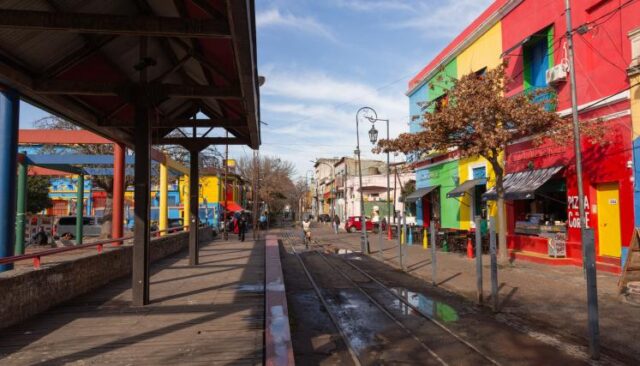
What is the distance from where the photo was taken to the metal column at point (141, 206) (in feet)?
26.9

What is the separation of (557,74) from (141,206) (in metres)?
13.0

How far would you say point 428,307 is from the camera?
957 centimetres

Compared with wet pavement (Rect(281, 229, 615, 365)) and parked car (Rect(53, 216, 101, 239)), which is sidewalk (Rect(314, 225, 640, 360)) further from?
parked car (Rect(53, 216, 101, 239))

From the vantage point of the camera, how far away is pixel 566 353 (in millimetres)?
6531

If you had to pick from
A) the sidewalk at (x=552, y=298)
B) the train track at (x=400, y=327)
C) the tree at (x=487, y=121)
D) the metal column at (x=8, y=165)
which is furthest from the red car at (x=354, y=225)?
the metal column at (x=8, y=165)

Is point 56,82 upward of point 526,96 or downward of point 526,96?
downward

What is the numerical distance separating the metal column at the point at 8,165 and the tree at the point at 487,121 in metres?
10.6

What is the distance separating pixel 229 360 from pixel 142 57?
17.2 ft

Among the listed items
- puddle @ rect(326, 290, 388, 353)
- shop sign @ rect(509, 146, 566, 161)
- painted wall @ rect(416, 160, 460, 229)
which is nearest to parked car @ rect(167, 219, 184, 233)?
puddle @ rect(326, 290, 388, 353)

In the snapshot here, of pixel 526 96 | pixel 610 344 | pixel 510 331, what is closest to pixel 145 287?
pixel 510 331

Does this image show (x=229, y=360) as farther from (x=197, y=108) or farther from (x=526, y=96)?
(x=526, y=96)

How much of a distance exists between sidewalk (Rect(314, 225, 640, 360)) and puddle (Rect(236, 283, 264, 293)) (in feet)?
14.7

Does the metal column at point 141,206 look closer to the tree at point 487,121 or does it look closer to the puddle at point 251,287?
the puddle at point 251,287

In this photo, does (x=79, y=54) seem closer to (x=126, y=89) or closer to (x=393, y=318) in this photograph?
(x=126, y=89)
